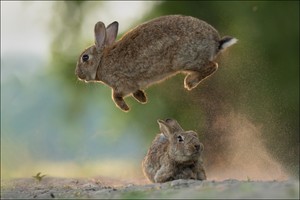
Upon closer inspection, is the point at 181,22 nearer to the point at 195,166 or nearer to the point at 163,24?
the point at 163,24

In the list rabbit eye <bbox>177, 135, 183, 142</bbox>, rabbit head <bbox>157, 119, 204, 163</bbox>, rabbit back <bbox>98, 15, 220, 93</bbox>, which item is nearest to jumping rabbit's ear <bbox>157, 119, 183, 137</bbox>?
rabbit head <bbox>157, 119, 204, 163</bbox>

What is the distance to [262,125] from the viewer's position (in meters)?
19.9

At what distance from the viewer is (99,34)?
12914mm

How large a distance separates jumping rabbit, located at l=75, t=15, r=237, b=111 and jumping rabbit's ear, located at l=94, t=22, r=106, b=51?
13mm

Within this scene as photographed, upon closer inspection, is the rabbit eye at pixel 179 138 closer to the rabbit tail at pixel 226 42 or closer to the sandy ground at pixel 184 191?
the sandy ground at pixel 184 191

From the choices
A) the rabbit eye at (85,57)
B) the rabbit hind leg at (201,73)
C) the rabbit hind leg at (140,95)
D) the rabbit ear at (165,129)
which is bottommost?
the rabbit ear at (165,129)

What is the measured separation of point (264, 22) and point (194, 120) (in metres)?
3.04

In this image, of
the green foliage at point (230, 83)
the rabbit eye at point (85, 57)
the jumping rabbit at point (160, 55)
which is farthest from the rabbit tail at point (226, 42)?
→ the green foliage at point (230, 83)

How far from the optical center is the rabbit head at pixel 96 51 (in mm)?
12906

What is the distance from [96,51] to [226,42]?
1.90m

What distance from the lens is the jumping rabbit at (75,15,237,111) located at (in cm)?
1200

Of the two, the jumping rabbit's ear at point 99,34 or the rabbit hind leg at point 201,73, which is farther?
the jumping rabbit's ear at point 99,34

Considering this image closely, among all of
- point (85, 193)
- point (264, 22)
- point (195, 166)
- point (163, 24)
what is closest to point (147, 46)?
point (163, 24)

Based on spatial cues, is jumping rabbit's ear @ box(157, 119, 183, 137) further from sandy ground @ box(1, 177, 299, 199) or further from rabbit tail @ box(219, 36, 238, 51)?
sandy ground @ box(1, 177, 299, 199)
